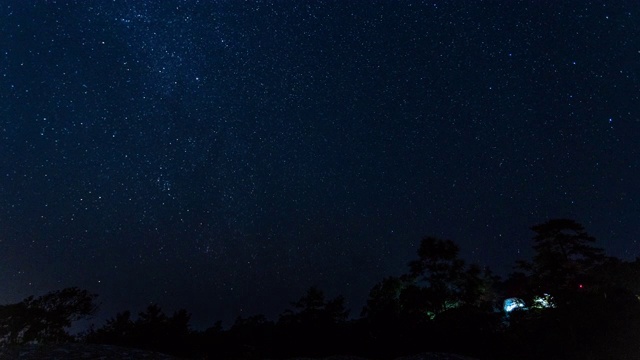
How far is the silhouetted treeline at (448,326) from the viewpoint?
19.0 meters

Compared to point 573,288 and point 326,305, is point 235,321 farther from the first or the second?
point 573,288

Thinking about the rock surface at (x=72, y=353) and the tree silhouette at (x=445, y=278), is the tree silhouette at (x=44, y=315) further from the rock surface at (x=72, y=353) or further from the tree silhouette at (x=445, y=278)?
the tree silhouette at (x=445, y=278)

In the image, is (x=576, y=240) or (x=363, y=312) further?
(x=363, y=312)

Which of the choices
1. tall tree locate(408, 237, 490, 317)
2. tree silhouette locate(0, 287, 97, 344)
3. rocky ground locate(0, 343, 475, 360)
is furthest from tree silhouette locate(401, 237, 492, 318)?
tree silhouette locate(0, 287, 97, 344)

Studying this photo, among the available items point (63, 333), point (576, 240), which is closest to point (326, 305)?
point (576, 240)

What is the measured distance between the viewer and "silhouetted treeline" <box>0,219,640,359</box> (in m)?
19.0

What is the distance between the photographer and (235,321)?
116 feet

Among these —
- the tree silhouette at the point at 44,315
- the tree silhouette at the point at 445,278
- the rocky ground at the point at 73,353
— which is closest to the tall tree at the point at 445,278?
the tree silhouette at the point at 445,278

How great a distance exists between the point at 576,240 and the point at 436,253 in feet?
30.5

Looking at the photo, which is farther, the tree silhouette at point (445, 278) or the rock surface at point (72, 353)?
the tree silhouette at point (445, 278)

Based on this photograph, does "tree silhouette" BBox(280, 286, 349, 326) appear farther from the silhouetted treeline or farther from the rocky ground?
the rocky ground

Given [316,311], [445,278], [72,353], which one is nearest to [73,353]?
[72,353]

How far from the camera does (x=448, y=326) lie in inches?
798

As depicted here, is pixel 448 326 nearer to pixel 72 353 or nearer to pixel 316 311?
pixel 316 311
